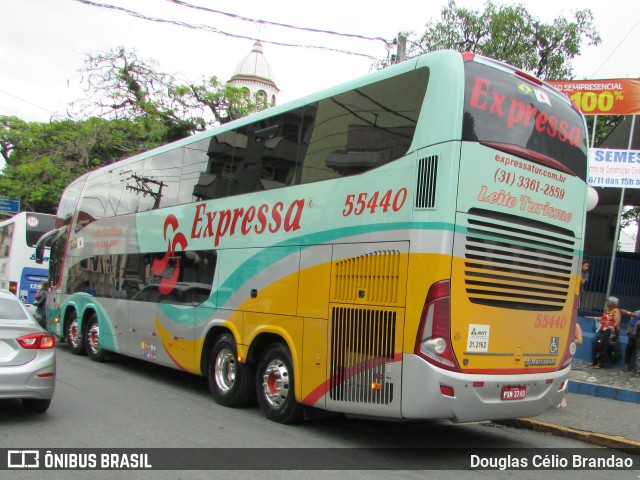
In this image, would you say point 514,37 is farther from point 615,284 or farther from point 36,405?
point 36,405

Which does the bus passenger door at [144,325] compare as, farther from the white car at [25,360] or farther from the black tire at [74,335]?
the white car at [25,360]

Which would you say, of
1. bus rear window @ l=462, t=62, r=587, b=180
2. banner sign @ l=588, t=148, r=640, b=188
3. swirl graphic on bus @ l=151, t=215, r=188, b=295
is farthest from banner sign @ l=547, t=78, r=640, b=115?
swirl graphic on bus @ l=151, t=215, r=188, b=295

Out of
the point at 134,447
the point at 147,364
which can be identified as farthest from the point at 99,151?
the point at 134,447

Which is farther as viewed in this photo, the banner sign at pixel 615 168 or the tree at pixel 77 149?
the tree at pixel 77 149

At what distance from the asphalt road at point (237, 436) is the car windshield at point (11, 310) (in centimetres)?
118

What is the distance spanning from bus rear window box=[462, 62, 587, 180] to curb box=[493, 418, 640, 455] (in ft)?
10.7

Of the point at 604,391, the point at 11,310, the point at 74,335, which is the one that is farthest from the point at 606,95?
the point at 74,335

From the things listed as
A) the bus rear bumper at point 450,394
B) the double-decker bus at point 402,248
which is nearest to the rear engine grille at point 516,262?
the double-decker bus at point 402,248

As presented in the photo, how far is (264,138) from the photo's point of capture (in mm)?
8102

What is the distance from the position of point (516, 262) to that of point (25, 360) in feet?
17.8

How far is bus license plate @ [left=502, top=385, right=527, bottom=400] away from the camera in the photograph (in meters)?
5.88

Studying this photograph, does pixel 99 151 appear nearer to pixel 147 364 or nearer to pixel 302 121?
pixel 147 364

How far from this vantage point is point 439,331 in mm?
5508

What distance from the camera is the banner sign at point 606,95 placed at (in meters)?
13.4
